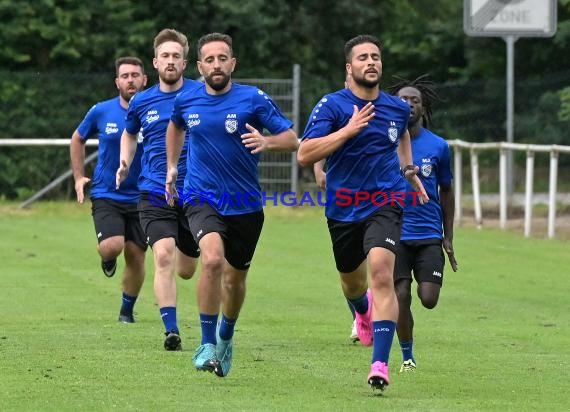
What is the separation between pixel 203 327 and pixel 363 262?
128cm

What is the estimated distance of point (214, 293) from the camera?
→ 980cm

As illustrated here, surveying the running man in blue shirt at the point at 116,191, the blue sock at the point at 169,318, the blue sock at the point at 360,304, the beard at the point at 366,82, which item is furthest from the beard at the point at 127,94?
the beard at the point at 366,82

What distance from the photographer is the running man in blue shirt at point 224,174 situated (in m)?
9.82

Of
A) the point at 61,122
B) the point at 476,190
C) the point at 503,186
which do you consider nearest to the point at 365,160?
the point at 503,186

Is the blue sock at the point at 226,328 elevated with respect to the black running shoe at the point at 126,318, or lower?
elevated

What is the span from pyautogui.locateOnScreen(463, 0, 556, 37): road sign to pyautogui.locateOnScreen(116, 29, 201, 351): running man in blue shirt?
14594 mm

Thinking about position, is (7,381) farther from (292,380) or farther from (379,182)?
(379,182)

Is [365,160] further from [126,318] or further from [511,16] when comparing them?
[511,16]

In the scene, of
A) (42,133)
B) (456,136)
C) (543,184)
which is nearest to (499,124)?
(456,136)

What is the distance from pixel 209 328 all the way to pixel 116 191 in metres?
3.78

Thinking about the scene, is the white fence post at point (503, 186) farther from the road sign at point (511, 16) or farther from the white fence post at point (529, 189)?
the road sign at point (511, 16)

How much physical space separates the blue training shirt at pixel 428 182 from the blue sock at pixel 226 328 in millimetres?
1485

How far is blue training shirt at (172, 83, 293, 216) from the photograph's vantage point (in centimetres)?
993

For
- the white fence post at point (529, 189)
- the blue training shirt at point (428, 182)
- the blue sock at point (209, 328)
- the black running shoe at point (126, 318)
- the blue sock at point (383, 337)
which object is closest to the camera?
the blue sock at point (383, 337)
